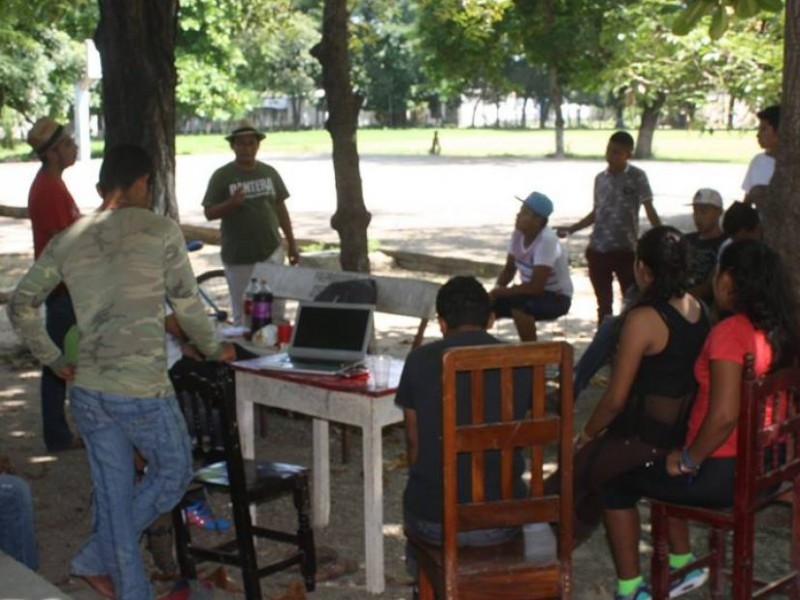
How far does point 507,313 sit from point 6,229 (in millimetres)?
15703

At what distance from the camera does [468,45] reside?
70.1ft

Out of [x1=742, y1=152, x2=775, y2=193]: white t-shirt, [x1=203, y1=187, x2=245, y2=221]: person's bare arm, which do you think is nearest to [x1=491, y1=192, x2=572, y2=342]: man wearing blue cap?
[x1=742, y1=152, x2=775, y2=193]: white t-shirt

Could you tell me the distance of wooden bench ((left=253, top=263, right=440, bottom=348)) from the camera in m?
7.59

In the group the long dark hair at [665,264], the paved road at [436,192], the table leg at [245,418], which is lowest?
the paved road at [436,192]

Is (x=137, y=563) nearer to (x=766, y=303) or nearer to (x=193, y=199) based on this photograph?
(x=766, y=303)

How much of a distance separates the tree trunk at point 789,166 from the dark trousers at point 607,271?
12.7 ft

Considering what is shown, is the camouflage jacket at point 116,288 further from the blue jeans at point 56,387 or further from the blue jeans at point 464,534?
the blue jeans at point 56,387

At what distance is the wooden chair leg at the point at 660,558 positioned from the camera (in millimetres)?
5051

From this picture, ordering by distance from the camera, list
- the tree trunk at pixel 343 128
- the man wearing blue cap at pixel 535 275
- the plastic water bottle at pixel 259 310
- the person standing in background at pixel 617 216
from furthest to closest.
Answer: the person standing in background at pixel 617 216, the tree trunk at pixel 343 128, the man wearing blue cap at pixel 535 275, the plastic water bottle at pixel 259 310

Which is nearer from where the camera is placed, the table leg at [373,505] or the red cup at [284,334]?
the table leg at [373,505]

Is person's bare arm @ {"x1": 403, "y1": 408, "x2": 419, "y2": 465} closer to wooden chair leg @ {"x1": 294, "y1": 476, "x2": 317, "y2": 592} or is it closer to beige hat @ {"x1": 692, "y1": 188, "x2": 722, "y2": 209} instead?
wooden chair leg @ {"x1": 294, "y1": 476, "x2": 317, "y2": 592}

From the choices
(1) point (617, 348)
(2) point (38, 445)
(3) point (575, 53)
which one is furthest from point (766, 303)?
(3) point (575, 53)

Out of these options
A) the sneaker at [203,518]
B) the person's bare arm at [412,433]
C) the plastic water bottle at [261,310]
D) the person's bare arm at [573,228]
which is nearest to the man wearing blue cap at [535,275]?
the person's bare arm at [573,228]

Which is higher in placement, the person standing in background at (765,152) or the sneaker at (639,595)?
the person standing in background at (765,152)
